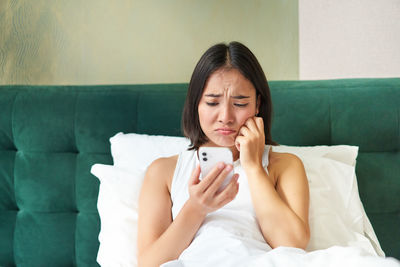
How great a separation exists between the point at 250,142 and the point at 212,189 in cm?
24

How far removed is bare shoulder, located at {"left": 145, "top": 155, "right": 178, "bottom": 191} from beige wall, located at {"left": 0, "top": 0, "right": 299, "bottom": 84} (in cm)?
67

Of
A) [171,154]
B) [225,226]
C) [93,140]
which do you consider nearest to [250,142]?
[225,226]

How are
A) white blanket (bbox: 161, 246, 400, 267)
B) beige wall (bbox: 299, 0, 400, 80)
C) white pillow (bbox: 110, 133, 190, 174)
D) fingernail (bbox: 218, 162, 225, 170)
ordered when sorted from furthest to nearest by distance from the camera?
beige wall (bbox: 299, 0, 400, 80) < white pillow (bbox: 110, 133, 190, 174) < fingernail (bbox: 218, 162, 225, 170) < white blanket (bbox: 161, 246, 400, 267)

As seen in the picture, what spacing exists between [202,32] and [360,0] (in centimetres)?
75

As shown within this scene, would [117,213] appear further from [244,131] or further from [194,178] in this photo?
[244,131]

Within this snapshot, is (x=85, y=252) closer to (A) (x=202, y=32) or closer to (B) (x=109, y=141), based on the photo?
(B) (x=109, y=141)

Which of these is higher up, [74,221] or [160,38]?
[160,38]

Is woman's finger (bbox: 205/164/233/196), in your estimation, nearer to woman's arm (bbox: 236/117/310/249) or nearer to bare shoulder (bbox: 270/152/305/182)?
woman's arm (bbox: 236/117/310/249)

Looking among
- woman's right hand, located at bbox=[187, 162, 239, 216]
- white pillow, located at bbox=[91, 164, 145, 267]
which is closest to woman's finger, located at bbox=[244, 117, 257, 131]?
woman's right hand, located at bbox=[187, 162, 239, 216]

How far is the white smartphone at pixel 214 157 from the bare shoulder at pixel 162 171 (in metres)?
0.25

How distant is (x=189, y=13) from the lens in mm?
2064

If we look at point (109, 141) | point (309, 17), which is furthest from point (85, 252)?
point (309, 17)

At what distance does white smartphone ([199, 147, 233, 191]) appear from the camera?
1261 mm

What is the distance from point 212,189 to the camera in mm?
1238
